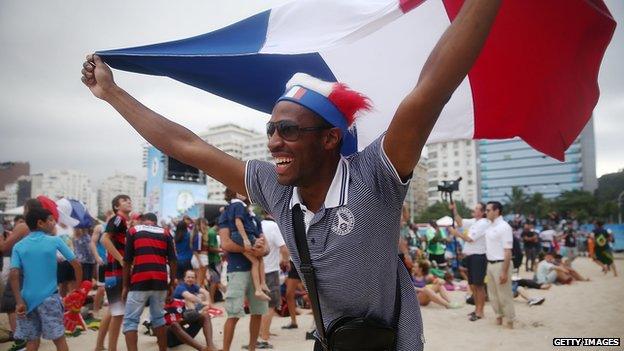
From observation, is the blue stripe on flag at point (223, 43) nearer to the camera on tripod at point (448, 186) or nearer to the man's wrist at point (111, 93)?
the man's wrist at point (111, 93)

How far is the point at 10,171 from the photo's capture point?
3816 centimetres

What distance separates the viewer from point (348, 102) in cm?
174

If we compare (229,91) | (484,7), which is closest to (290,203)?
(484,7)

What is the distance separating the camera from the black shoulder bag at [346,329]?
5.31 ft

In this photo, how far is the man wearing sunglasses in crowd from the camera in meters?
1.40

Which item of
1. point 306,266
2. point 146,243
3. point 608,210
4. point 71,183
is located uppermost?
point 71,183

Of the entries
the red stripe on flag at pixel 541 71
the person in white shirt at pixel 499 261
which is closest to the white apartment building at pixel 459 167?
the person in white shirt at pixel 499 261

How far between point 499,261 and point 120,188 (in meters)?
176

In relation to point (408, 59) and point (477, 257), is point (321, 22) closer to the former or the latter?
point (408, 59)

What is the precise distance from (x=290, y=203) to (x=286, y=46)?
1.09 metres

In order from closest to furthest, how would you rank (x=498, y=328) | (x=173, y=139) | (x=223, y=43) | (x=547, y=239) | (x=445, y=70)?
(x=445, y=70), (x=173, y=139), (x=223, y=43), (x=498, y=328), (x=547, y=239)

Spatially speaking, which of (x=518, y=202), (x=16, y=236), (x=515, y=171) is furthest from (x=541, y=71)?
(x=515, y=171)

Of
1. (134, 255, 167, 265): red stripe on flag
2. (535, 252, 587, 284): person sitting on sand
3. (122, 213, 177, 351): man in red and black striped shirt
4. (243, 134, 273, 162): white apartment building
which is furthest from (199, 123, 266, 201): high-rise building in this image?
(134, 255, 167, 265): red stripe on flag

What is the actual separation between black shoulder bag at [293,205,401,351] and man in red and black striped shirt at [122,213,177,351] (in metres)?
4.09
